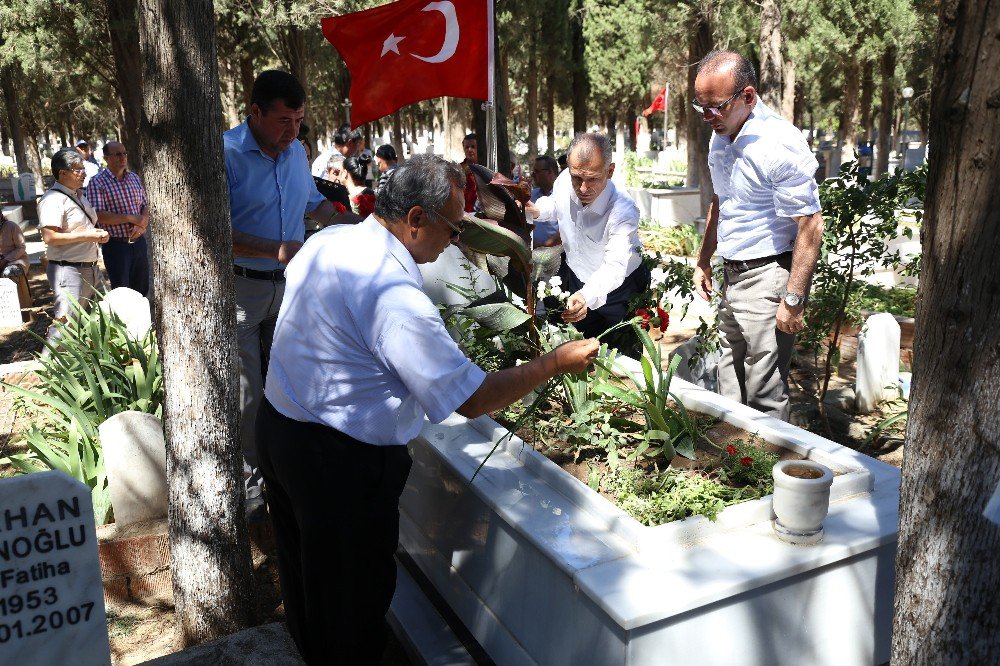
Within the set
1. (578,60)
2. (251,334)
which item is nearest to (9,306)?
(251,334)

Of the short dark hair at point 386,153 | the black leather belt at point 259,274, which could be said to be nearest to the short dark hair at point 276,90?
the black leather belt at point 259,274

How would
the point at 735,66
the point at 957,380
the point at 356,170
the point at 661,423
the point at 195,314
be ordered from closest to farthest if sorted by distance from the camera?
the point at 957,380 < the point at 195,314 < the point at 661,423 < the point at 735,66 < the point at 356,170

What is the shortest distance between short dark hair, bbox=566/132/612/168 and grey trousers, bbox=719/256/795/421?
0.78m

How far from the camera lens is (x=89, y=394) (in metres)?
4.47

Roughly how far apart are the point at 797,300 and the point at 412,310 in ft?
6.57

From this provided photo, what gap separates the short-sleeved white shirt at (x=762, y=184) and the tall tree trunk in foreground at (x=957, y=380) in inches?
61.7

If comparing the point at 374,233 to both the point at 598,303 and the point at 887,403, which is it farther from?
the point at 887,403

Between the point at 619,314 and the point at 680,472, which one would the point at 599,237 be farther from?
the point at 680,472

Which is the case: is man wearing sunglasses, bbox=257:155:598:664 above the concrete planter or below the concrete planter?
above

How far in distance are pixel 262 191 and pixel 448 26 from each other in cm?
223

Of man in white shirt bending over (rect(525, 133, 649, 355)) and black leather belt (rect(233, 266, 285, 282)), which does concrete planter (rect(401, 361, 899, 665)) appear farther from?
black leather belt (rect(233, 266, 285, 282))

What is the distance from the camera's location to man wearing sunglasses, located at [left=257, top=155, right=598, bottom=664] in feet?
7.27

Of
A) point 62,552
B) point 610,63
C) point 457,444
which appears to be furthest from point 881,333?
point 610,63

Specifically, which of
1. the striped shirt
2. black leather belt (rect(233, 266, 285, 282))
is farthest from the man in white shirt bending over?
the striped shirt
